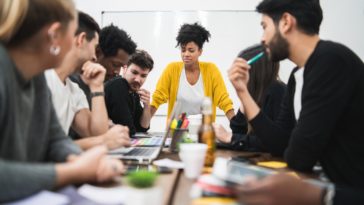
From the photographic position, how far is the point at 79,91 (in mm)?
1613

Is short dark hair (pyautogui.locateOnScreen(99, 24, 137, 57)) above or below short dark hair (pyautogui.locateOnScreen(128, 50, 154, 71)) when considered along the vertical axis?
above

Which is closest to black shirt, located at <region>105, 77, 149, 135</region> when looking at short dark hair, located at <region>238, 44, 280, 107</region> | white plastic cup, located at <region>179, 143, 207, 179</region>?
short dark hair, located at <region>238, 44, 280, 107</region>

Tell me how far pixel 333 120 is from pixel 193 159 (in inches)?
19.4

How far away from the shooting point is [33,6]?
30.6 inches

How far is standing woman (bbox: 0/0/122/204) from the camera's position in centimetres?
70

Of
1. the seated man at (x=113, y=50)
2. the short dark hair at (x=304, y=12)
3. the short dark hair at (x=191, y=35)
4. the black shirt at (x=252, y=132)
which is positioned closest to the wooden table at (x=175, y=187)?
the black shirt at (x=252, y=132)

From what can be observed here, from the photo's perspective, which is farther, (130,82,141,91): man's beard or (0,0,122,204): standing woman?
(130,82,141,91): man's beard

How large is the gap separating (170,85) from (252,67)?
1.35 m

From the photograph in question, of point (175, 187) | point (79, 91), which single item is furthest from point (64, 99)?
point (175, 187)

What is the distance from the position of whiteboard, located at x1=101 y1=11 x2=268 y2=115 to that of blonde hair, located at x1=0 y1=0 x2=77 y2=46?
10.3 feet

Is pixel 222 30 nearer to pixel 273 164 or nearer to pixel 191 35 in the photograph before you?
pixel 191 35

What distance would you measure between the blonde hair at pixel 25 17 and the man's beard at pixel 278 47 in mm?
868

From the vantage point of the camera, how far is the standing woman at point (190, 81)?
9.71 feet

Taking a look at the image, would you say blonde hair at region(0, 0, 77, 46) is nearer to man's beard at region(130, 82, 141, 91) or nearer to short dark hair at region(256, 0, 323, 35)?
short dark hair at region(256, 0, 323, 35)
